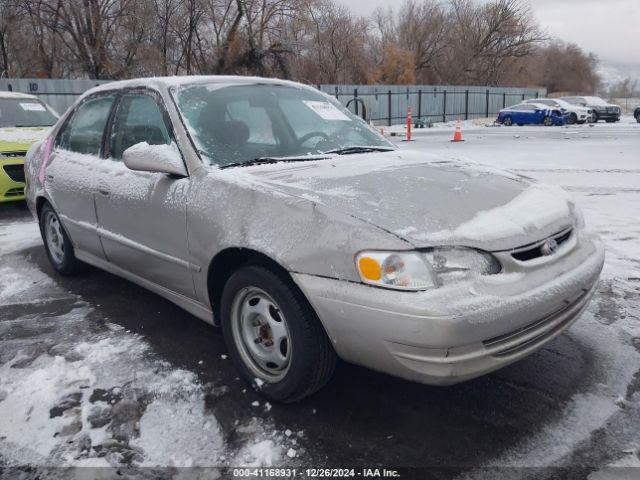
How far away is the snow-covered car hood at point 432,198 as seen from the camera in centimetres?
217

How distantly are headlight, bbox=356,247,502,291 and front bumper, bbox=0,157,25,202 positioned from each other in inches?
256

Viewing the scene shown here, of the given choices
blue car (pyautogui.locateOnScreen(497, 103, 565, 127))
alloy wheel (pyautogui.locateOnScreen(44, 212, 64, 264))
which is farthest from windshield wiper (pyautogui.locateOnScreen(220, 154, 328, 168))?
blue car (pyautogui.locateOnScreen(497, 103, 565, 127))

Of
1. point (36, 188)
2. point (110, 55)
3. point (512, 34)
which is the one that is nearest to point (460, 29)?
point (512, 34)

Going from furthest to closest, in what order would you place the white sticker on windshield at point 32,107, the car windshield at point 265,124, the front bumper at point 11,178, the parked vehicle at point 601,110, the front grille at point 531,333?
the parked vehicle at point 601,110 < the white sticker on windshield at point 32,107 < the front bumper at point 11,178 < the car windshield at point 265,124 < the front grille at point 531,333

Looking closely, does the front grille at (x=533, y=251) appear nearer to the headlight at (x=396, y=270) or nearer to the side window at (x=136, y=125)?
the headlight at (x=396, y=270)

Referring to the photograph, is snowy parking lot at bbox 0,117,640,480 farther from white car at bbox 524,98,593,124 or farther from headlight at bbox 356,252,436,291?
white car at bbox 524,98,593,124

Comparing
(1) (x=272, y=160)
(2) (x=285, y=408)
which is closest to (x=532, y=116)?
(1) (x=272, y=160)

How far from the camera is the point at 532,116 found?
25297 millimetres

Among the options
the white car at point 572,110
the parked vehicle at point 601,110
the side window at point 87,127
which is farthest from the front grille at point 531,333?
the parked vehicle at point 601,110

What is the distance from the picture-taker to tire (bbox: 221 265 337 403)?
228cm

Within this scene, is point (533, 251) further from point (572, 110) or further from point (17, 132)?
point (572, 110)

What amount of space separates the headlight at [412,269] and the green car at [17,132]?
6.50m

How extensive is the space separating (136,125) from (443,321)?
7.95 ft

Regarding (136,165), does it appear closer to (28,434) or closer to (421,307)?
(28,434)
